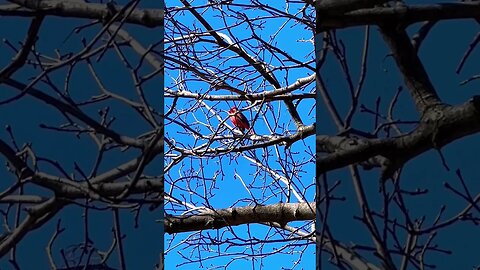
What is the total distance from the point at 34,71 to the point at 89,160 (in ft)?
0.95

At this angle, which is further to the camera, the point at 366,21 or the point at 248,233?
the point at 248,233

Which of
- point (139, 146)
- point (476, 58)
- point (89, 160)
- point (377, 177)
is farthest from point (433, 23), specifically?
point (89, 160)

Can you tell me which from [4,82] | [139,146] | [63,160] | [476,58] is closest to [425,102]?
[476,58]

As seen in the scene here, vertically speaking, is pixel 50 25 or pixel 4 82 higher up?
pixel 50 25

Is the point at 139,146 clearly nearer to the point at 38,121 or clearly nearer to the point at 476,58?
the point at 38,121

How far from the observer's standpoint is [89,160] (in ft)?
7.10

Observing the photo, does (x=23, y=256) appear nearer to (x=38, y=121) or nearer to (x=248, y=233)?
(x=38, y=121)

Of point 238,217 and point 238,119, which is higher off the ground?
point 238,119

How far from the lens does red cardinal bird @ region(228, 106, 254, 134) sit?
296 cm

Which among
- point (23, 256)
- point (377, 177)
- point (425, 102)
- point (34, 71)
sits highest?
point (34, 71)

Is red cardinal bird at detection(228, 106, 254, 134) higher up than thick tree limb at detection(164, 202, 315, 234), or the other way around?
red cardinal bird at detection(228, 106, 254, 134)

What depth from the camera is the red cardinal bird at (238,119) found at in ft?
9.71

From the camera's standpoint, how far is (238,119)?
2971 millimetres

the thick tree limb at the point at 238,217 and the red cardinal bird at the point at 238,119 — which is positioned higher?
the red cardinal bird at the point at 238,119
